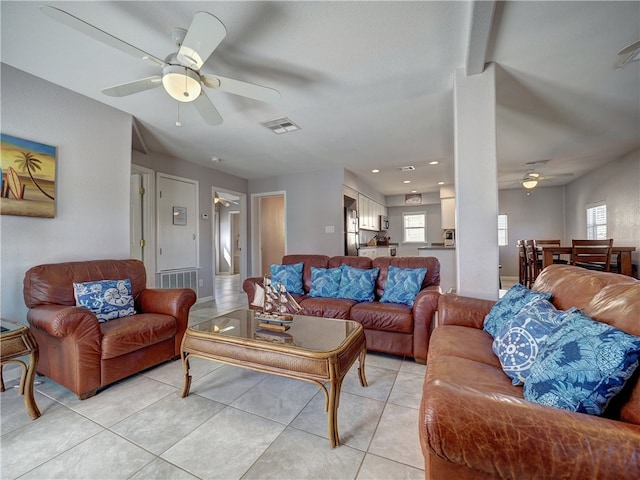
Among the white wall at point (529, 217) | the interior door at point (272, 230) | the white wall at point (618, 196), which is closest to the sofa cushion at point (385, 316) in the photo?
the interior door at point (272, 230)

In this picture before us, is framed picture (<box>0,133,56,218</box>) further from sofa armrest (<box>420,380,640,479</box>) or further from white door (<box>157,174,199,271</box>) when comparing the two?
sofa armrest (<box>420,380,640,479</box>)

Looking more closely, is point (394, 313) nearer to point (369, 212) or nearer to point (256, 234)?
point (256, 234)

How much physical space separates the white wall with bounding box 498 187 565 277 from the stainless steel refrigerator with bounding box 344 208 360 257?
4549mm

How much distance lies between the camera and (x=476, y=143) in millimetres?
2277

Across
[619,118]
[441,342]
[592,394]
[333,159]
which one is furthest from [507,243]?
[592,394]

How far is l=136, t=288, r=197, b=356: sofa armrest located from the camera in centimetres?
244

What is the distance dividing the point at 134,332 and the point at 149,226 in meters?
2.55

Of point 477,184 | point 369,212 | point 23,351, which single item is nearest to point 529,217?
point 369,212

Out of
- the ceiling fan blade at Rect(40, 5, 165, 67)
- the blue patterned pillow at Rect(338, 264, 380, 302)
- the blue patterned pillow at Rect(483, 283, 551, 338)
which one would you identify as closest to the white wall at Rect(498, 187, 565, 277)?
the blue patterned pillow at Rect(338, 264, 380, 302)

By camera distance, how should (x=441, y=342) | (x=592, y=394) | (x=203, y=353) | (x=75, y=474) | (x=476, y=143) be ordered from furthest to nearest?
(x=476, y=143), (x=203, y=353), (x=441, y=342), (x=75, y=474), (x=592, y=394)

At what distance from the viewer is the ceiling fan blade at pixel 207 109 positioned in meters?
2.15

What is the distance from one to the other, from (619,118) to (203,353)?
Answer: 5.11 metres

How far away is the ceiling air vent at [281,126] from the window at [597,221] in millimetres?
6170

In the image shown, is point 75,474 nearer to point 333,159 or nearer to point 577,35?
point 577,35
